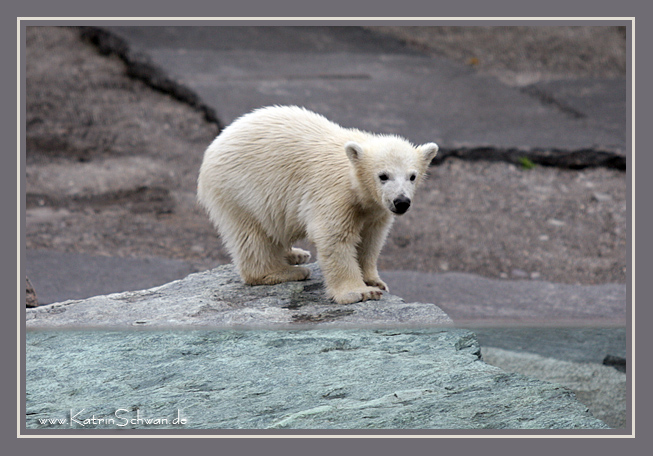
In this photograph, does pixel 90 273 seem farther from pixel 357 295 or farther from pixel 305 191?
pixel 357 295

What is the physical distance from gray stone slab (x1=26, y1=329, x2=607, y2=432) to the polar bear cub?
49cm

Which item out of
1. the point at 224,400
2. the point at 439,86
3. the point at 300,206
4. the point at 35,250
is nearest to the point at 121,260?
the point at 35,250

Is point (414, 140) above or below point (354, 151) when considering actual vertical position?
above

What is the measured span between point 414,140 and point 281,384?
14.6ft

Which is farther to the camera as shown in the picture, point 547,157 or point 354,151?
point 547,157

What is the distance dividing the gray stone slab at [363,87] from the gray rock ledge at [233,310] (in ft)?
12.3

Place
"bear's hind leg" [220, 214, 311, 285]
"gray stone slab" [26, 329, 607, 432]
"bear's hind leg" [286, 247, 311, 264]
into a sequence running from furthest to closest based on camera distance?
"bear's hind leg" [286, 247, 311, 264] → "bear's hind leg" [220, 214, 311, 285] → "gray stone slab" [26, 329, 607, 432]

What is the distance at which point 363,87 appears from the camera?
7.62m

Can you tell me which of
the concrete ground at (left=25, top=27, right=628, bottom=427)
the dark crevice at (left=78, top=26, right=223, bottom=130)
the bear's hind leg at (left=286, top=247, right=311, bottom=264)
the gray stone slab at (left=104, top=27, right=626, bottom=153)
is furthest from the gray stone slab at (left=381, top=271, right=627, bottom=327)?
the dark crevice at (left=78, top=26, right=223, bottom=130)

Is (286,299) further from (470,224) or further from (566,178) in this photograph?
(566,178)

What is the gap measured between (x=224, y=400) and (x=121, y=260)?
10.8 feet

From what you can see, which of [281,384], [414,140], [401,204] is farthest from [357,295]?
[414,140]

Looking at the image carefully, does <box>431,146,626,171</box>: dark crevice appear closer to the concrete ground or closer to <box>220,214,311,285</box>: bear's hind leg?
the concrete ground

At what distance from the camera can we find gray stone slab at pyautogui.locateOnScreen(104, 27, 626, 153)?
6918 mm
